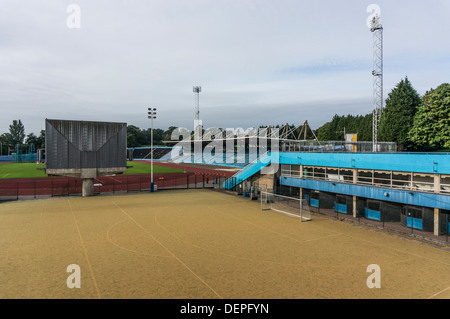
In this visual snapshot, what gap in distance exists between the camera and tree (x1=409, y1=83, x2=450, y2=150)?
46.1 metres

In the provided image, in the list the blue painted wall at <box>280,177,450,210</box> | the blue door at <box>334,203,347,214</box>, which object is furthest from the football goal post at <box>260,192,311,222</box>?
the blue door at <box>334,203,347,214</box>

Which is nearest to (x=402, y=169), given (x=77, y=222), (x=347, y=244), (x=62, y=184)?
(x=347, y=244)

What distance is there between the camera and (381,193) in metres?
24.3

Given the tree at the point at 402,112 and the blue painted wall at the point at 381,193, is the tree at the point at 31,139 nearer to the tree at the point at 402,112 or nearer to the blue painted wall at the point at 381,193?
the blue painted wall at the point at 381,193

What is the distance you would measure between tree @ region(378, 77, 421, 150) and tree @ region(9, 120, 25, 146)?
585ft

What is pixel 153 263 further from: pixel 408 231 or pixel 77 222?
pixel 408 231

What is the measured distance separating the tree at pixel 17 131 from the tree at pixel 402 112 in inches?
7016

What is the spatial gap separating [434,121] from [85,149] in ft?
183

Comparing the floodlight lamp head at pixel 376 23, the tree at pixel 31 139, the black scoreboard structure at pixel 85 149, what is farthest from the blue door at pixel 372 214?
the tree at pixel 31 139

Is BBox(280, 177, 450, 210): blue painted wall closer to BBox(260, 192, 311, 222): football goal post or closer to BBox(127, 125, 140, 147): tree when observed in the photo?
BBox(260, 192, 311, 222): football goal post

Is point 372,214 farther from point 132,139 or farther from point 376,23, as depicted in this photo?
point 132,139

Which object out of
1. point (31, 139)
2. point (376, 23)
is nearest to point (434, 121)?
point (376, 23)

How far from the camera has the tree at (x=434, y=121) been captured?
46062 millimetres

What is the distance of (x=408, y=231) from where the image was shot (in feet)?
71.9
